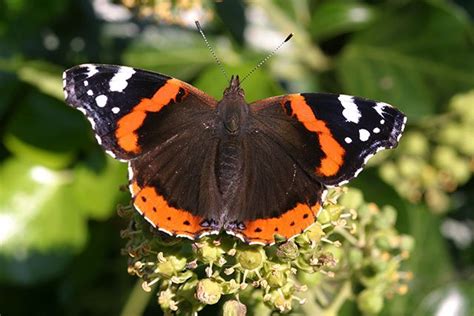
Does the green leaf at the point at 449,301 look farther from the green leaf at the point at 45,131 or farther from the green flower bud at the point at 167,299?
the green leaf at the point at 45,131

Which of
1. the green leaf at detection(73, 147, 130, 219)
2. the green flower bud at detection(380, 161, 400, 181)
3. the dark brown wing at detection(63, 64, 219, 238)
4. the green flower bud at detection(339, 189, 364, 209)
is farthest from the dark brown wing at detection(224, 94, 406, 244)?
the green leaf at detection(73, 147, 130, 219)

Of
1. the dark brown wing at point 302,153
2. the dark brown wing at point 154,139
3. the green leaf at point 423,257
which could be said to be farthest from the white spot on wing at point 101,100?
the green leaf at point 423,257

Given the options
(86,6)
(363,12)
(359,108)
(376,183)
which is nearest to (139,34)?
(86,6)

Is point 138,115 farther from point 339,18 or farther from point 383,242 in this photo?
point 339,18

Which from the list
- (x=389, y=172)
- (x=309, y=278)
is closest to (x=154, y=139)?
(x=309, y=278)

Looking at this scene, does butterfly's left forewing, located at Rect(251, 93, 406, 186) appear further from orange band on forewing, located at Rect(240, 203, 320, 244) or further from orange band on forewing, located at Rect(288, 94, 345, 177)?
orange band on forewing, located at Rect(240, 203, 320, 244)
